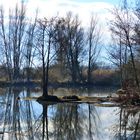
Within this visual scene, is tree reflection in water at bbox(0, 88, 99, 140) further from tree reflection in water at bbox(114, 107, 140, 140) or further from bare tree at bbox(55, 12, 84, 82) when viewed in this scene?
bare tree at bbox(55, 12, 84, 82)

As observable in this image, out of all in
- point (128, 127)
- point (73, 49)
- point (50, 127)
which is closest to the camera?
point (128, 127)

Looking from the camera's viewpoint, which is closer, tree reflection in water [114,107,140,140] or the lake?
tree reflection in water [114,107,140,140]

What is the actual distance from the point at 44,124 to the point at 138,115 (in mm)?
5985

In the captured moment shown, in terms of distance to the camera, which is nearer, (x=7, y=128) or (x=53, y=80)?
(x=7, y=128)

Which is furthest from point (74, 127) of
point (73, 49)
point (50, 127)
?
point (73, 49)

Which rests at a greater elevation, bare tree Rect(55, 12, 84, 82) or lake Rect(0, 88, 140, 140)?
bare tree Rect(55, 12, 84, 82)

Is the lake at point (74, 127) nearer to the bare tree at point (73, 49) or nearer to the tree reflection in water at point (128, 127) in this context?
the tree reflection in water at point (128, 127)

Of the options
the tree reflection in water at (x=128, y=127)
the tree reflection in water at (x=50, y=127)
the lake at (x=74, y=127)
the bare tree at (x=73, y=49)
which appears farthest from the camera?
the bare tree at (x=73, y=49)

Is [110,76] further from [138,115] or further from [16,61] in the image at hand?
[138,115]

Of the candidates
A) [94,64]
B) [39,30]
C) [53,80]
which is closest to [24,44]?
[53,80]

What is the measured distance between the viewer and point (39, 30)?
41.8m

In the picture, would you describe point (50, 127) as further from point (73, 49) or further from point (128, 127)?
point (73, 49)

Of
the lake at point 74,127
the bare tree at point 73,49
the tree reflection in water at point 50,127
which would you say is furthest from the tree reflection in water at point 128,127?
the bare tree at point 73,49

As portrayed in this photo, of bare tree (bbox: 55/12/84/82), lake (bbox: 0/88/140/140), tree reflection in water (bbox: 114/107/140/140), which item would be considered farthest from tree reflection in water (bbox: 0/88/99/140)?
bare tree (bbox: 55/12/84/82)
